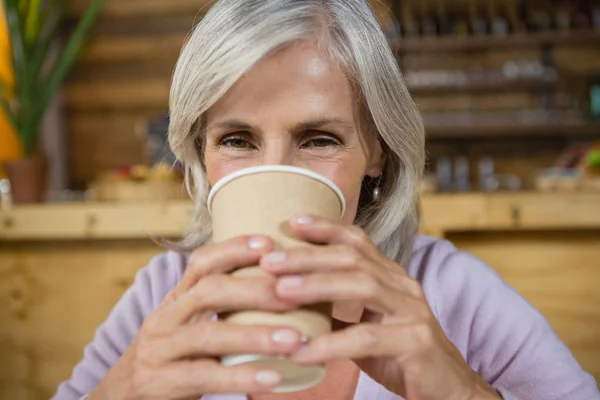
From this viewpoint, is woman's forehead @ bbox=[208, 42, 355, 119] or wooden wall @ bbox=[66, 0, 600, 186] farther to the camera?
wooden wall @ bbox=[66, 0, 600, 186]

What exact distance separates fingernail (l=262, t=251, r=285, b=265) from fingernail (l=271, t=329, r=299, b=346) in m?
0.05

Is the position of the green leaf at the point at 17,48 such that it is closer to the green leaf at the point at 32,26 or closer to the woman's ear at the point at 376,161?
the green leaf at the point at 32,26

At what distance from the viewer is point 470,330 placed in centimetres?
101

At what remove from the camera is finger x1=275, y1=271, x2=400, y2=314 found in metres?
0.51

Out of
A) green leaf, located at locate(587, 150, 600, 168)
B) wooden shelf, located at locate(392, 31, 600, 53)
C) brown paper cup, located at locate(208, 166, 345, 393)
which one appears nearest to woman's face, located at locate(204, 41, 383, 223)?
brown paper cup, located at locate(208, 166, 345, 393)

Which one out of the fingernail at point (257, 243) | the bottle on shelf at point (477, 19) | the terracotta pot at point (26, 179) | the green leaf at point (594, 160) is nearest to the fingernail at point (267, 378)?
the fingernail at point (257, 243)

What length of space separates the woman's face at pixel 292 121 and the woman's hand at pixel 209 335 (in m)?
0.24

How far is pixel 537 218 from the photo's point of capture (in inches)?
58.4

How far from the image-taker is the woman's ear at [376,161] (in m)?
0.93

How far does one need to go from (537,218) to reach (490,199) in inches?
4.5

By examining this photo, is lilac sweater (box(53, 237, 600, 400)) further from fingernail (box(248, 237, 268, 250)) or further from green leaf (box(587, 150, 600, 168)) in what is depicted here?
green leaf (box(587, 150, 600, 168))

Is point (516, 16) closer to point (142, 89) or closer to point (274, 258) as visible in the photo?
point (142, 89)

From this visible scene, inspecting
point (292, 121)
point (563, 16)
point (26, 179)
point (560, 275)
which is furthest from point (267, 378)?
point (563, 16)

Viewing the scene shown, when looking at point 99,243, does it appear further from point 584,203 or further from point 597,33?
point 597,33
